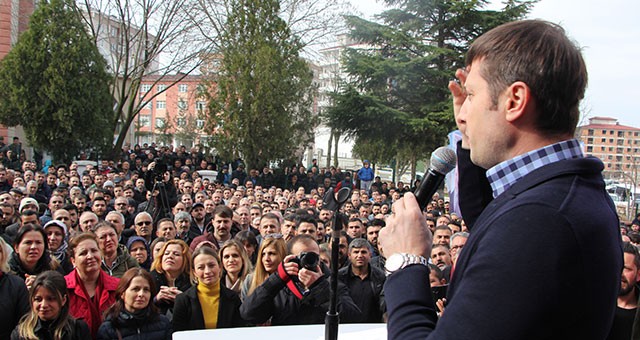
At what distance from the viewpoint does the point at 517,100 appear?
50.3 inches

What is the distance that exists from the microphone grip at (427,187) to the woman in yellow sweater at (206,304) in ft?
10.0

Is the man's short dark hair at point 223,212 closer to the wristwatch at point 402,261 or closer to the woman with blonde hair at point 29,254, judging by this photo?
the woman with blonde hair at point 29,254

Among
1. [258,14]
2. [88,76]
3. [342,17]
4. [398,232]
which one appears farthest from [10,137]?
[398,232]

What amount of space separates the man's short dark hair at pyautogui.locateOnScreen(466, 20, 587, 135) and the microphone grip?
1.56 ft

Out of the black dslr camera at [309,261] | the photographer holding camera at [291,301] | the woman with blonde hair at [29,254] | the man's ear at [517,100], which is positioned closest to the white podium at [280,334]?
the man's ear at [517,100]

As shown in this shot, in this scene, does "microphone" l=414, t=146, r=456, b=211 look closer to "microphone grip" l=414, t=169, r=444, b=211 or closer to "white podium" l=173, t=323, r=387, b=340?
"microphone grip" l=414, t=169, r=444, b=211

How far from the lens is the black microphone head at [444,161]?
1.93m

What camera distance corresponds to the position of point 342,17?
26.0m

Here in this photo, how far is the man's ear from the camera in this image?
126 cm

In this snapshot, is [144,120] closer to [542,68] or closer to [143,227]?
[143,227]

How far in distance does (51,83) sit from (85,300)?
54.3 ft

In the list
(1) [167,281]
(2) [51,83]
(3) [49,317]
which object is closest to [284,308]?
(1) [167,281]

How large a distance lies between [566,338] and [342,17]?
25976 millimetres

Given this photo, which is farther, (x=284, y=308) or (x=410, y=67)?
(x=410, y=67)
